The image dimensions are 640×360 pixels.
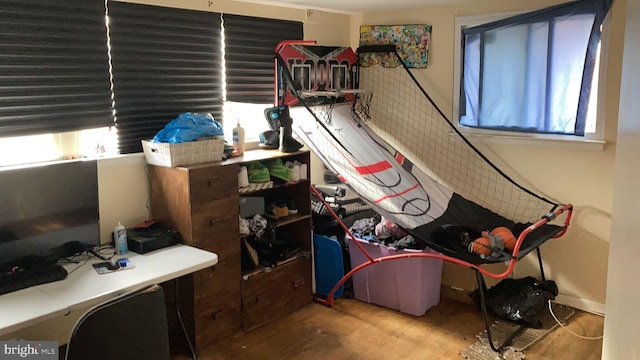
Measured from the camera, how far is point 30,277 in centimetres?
248

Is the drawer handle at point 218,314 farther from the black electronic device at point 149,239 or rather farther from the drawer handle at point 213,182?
the drawer handle at point 213,182

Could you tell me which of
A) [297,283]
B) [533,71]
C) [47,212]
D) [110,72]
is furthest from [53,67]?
[533,71]

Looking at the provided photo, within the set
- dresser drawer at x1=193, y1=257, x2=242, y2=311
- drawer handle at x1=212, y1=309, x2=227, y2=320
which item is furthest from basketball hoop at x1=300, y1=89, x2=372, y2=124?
drawer handle at x1=212, y1=309, x2=227, y2=320

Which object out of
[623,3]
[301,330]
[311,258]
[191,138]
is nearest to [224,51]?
[191,138]

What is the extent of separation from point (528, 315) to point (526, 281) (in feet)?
1.03

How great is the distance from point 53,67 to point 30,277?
1.02m

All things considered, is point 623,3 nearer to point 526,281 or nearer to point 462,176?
point 462,176

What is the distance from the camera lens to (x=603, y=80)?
3441 mm

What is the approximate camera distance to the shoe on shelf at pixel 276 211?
366cm

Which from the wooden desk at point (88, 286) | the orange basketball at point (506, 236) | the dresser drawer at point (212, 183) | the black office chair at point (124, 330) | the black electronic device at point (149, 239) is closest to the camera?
the black office chair at point (124, 330)

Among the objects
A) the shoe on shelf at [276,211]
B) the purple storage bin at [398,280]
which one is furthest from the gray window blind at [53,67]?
the purple storage bin at [398,280]

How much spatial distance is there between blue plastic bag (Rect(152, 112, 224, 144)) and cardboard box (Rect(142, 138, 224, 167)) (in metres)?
0.04

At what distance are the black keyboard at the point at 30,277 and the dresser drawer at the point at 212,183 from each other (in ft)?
2.49

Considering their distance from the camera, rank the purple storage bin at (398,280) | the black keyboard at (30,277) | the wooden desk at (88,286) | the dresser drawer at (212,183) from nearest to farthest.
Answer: the wooden desk at (88,286) < the black keyboard at (30,277) < the dresser drawer at (212,183) < the purple storage bin at (398,280)
